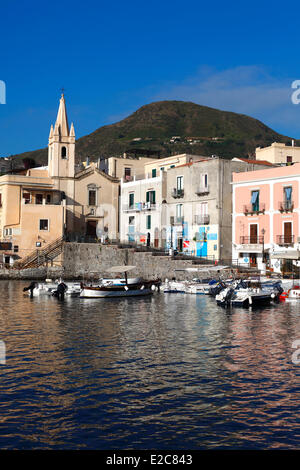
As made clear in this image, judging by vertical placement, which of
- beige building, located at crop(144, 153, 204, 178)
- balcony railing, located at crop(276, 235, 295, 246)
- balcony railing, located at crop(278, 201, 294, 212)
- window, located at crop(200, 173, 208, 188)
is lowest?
balcony railing, located at crop(276, 235, 295, 246)

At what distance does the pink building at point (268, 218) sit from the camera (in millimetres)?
50312

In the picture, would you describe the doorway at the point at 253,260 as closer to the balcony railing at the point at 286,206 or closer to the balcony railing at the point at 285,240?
the balcony railing at the point at 285,240

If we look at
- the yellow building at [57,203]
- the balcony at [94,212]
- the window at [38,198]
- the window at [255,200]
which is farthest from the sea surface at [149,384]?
the balcony at [94,212]

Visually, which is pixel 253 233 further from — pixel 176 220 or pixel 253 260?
pixel 176 220

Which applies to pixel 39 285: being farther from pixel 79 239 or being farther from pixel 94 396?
pixel 94 396

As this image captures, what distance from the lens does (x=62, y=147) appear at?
71938 millimetres

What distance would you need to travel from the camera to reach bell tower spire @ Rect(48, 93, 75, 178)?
2817 inches

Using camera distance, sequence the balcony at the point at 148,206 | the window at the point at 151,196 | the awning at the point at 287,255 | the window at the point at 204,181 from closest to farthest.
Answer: the awning at the point at 287,255 → the window at the point at 204,181 → the balcony at the point at 148,206 → the window at the point at 151,196

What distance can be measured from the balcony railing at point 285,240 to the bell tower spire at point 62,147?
31603 millimetres

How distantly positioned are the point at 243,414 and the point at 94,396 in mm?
4154

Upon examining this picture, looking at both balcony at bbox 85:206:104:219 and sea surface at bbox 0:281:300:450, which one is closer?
sea surface at bbox 0:281:300:450

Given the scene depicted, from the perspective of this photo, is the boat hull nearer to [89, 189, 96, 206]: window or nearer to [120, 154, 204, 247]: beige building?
[120, 154, 204, 247]: beige building

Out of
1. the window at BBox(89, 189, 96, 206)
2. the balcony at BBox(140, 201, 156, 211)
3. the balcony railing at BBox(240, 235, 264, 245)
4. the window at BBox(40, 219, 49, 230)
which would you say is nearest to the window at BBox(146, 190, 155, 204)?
the balcony at BBox(140, 201, 156, 211)

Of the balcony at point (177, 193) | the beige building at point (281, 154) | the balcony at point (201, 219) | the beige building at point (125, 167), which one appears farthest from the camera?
the beige building at point (125, 167)
